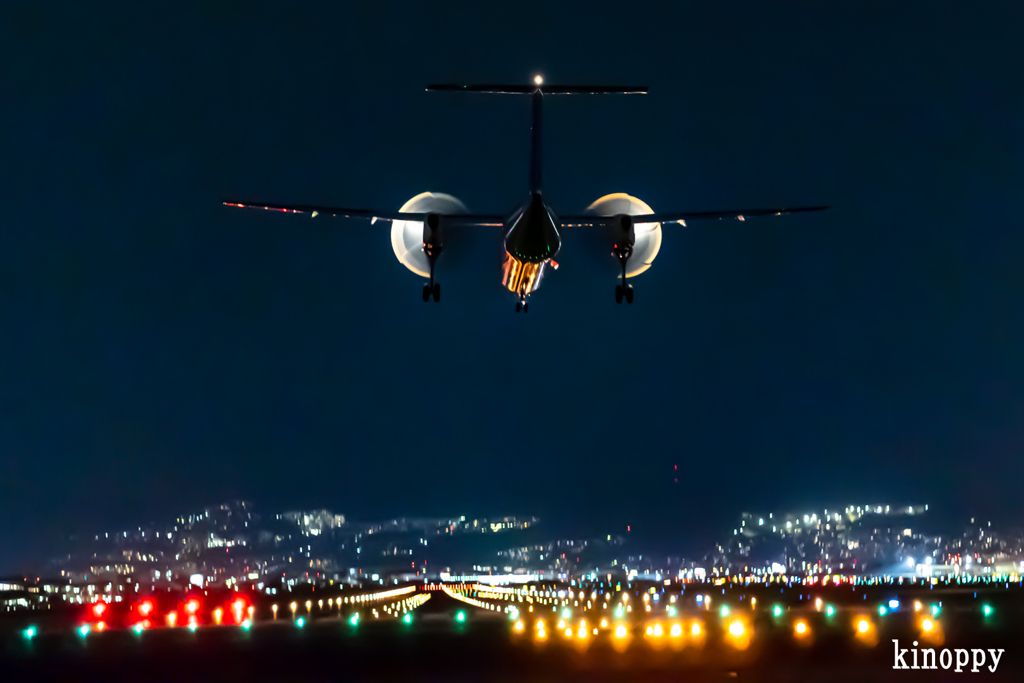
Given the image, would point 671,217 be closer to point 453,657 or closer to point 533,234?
point 533,234

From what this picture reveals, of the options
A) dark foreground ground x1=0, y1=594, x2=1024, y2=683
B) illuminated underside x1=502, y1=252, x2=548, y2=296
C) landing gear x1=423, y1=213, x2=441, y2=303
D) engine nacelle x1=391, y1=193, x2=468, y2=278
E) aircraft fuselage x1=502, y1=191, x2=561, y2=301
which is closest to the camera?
aircraft fuselage x1=502, y1=191, x2=561, y2=301

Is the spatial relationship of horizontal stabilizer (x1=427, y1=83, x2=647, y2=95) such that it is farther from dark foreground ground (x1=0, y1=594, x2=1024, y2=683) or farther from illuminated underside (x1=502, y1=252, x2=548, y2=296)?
dark foreground ground (x1=0, y1=594, x2=1024, y2=683)

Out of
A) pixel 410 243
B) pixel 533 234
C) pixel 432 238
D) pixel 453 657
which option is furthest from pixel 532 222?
pixel 453 657

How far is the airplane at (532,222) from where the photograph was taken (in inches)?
1151

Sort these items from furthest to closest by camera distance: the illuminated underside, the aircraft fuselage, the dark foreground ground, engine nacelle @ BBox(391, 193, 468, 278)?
engine nacelle @ BBox(391, 193, 468, 278) → the illuminated underside → the dark foreground ground → the aircraft fuselage

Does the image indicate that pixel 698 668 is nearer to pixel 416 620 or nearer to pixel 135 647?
pixel 135 647

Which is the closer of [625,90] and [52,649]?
[625,90]

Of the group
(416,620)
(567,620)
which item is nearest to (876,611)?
(567,620)

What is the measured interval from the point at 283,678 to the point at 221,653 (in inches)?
Result: 396

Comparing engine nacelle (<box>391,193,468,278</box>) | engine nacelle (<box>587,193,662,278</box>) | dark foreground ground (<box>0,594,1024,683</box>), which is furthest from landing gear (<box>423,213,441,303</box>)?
dark foreground ground (<box>0,594,1024,683</box>)

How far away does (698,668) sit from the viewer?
3184 centimetres

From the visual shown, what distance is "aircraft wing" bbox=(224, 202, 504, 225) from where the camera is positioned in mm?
32125

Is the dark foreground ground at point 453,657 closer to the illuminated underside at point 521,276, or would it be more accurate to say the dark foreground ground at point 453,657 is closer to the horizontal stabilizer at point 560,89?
the illuminated underside at point 521,276

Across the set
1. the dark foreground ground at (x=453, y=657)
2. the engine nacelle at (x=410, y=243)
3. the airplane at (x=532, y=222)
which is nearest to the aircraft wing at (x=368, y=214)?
the airplane at (x=532, y=222)
